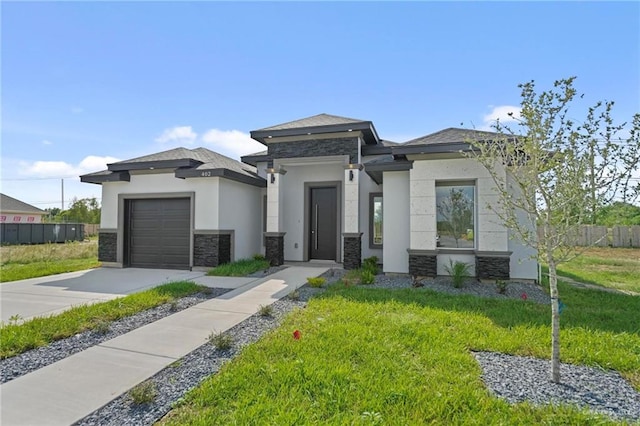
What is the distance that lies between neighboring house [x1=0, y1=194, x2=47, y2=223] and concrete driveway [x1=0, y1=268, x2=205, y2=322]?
27274mm

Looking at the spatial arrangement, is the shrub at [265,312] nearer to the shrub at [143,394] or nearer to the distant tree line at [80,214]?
the shrub at [143,394]

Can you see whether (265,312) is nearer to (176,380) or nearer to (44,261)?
(176,380)

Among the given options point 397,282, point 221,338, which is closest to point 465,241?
point 397,282

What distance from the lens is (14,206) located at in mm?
29828

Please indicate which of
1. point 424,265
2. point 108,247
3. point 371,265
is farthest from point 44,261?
point 424,265

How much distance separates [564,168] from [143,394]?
431cm

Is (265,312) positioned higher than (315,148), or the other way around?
(315,148)

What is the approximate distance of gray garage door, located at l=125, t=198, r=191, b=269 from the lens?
10.0 m

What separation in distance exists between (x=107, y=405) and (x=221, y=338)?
→ 131 centimetres

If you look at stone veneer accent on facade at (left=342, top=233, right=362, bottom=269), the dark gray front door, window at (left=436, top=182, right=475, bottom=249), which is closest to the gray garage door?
the dark gray front door

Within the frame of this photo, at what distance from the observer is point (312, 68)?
1014 centimetres

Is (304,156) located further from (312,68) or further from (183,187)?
(183,187)

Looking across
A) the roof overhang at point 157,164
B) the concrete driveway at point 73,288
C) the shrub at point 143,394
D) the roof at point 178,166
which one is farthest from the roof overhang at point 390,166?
the shrub at point 143,394

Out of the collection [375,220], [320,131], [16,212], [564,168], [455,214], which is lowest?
[375,220]
